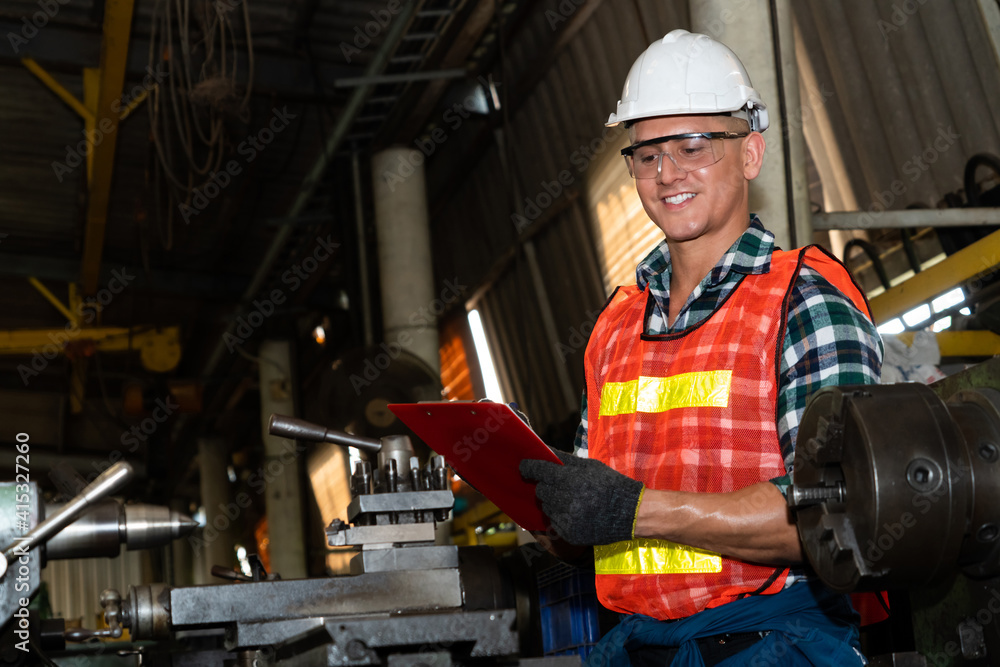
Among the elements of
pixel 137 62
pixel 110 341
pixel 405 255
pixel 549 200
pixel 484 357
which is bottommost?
pixel 484 357

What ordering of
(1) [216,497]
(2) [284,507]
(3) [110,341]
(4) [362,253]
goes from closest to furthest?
(4) [362,253]
(2) [284,507]
(3) [110,341]
(1) [216,497]

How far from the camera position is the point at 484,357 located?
7.54 meters

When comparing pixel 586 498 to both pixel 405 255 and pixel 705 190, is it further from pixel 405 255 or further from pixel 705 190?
pixel 405 255

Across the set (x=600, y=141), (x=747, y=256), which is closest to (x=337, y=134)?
(x=600, y=141)

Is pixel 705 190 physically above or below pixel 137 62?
below

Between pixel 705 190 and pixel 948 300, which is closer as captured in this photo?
pixel 705 190

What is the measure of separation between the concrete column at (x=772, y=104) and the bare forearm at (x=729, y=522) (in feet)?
4.61

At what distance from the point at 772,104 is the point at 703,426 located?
4.72ft

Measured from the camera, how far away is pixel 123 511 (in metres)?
1.62

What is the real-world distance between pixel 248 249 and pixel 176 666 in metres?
7.22

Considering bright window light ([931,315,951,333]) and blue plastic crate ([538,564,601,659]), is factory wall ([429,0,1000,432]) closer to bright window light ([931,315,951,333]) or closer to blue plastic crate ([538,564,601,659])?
bright window light ([931,315,951,333])

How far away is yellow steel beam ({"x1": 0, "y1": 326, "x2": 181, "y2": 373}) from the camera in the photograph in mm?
8852

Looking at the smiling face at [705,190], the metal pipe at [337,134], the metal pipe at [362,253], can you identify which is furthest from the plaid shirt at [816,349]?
the metal pipe at [362,253]

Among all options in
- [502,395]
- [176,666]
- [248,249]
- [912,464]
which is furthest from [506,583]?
[248,249]
